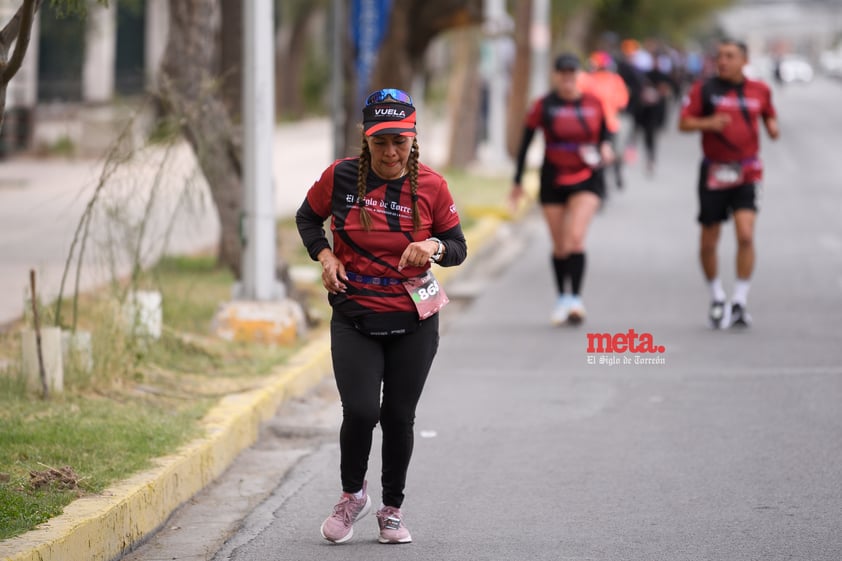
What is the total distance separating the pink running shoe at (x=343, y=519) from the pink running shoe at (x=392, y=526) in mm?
103

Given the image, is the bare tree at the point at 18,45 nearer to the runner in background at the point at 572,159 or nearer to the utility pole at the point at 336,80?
the runner in background at the point at 572,159

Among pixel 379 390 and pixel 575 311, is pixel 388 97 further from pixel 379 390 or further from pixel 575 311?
pixel 575 311

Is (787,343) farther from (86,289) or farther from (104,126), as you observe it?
(104,126)

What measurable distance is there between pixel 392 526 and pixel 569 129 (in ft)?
19.7

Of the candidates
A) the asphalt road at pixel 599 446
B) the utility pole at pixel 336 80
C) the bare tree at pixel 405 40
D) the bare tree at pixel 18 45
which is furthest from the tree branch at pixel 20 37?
the bare tree at pixel 405 40

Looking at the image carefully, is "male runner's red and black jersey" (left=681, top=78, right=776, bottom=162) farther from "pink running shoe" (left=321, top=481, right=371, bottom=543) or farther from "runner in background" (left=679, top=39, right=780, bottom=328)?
"pink running shoe" (left=321, top=481, right=371, bottom=543)

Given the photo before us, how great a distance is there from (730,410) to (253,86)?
12.8 ft

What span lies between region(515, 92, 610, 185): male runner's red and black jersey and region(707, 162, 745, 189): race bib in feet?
3.16

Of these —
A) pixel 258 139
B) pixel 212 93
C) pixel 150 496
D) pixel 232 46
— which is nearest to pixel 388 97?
pixel 150 496

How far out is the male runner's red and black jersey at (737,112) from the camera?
36.3ft

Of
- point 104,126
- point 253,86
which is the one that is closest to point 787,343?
point 253,86

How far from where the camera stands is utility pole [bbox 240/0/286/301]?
1020cm

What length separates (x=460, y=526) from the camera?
636 cm

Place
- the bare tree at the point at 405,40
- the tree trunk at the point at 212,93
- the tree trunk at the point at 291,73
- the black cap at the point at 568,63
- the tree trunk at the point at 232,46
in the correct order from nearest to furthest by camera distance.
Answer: the tree trunk at the point at 212,93 < the black cap at the point at 568,63 < the tree trunk at the point at 232,46 < the bare tree at the point at 405,40 < the tree trunk at the point at 291,73
